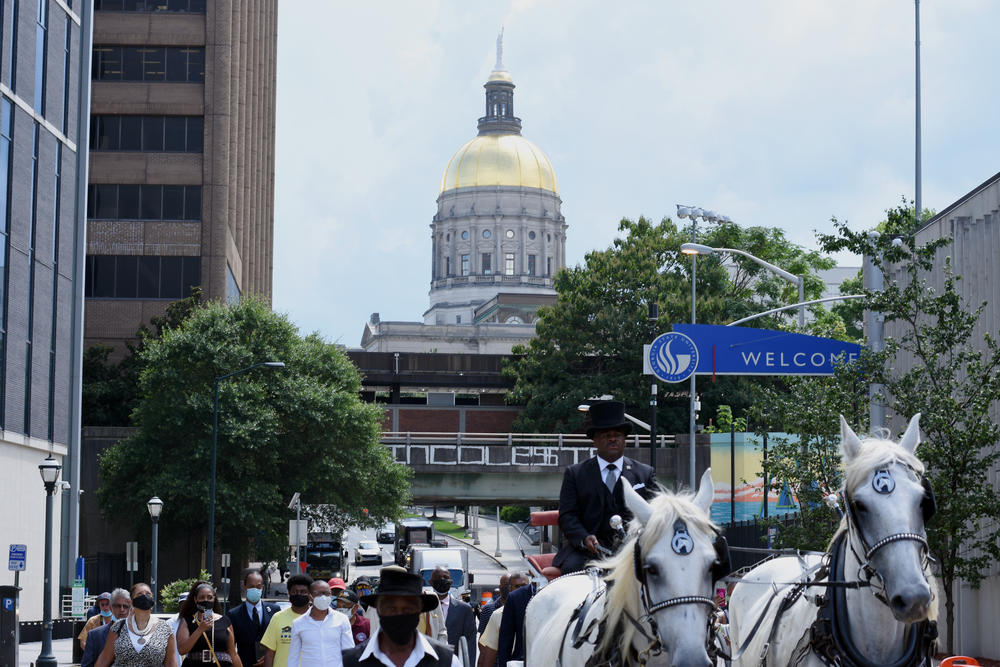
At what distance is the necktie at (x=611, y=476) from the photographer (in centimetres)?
928

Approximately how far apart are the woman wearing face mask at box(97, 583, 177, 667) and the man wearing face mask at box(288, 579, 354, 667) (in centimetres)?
159

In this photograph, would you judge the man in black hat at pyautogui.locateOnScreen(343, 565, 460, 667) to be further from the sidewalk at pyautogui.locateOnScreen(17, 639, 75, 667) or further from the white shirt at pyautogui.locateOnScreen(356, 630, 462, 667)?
the sidewalk at pyautogui.locateOnScreen(17, 639, 75, 667)

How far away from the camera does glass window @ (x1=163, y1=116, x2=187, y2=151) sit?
2719 inches

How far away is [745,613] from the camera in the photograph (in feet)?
33.1

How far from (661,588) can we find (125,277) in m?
63.6

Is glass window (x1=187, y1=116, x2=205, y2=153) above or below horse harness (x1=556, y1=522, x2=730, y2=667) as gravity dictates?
above

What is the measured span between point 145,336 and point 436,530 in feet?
197

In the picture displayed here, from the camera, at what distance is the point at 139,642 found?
1266 cm

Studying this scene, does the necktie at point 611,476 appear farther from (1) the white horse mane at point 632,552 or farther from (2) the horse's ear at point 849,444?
(2) the horse's ear at point 849,444

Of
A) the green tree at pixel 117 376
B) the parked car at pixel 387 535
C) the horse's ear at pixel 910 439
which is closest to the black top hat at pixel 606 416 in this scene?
the horse's ear at pixel 910 439

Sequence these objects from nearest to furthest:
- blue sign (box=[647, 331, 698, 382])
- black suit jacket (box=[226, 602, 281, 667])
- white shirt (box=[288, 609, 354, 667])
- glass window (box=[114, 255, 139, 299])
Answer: white shirt (box=[288, 609, 354, 667]) → black suit jacket (box=[226, 602, 281, 667]) → blue sign (box=[647, 331, 698, 382]) → glass window (box=[114, 255, 139, 299])

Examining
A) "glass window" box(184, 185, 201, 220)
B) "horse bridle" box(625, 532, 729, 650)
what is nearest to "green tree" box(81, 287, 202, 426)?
"glass window" box(184, 185, 201, 220)

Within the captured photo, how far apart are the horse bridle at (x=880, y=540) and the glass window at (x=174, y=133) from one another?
64.0m

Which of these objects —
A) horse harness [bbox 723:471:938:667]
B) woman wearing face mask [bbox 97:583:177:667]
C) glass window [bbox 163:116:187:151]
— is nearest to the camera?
horse harness [bbox 723:471:938:667]
